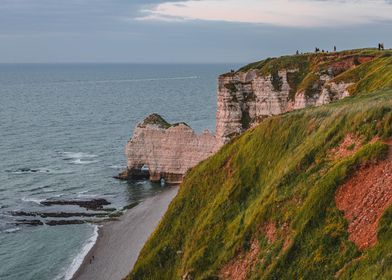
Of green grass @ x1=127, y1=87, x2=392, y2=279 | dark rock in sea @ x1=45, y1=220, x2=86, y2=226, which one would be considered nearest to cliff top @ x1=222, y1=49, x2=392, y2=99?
green grass @ x1=127, y1=87, x2=392, y2=279

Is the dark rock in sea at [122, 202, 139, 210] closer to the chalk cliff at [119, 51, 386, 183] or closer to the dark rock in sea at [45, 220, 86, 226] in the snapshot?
the dark rock in sea at [45, 220, 86, 226]

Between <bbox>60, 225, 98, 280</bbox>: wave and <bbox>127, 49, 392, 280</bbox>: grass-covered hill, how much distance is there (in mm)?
18456

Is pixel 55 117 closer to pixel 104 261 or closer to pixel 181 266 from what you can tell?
pixel 104 261

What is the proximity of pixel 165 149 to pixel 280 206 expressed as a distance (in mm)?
58876

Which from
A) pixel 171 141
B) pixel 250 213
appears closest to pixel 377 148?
pixel 250 213

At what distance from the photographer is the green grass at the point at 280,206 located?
875 inches

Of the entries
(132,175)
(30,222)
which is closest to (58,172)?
(132,175)

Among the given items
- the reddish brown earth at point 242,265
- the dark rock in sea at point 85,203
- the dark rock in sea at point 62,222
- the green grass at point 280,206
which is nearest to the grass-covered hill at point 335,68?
the green grass at point 280,206

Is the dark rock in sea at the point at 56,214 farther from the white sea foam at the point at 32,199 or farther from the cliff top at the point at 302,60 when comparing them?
the cliff top at the point at 302,60

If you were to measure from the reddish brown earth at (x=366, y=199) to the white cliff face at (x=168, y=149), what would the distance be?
5829cm

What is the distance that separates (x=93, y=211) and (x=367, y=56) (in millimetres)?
40262

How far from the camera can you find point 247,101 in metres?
77.8

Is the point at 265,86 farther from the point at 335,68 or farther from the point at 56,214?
the point at 56,214

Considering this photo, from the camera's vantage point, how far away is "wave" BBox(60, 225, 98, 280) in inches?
2054
